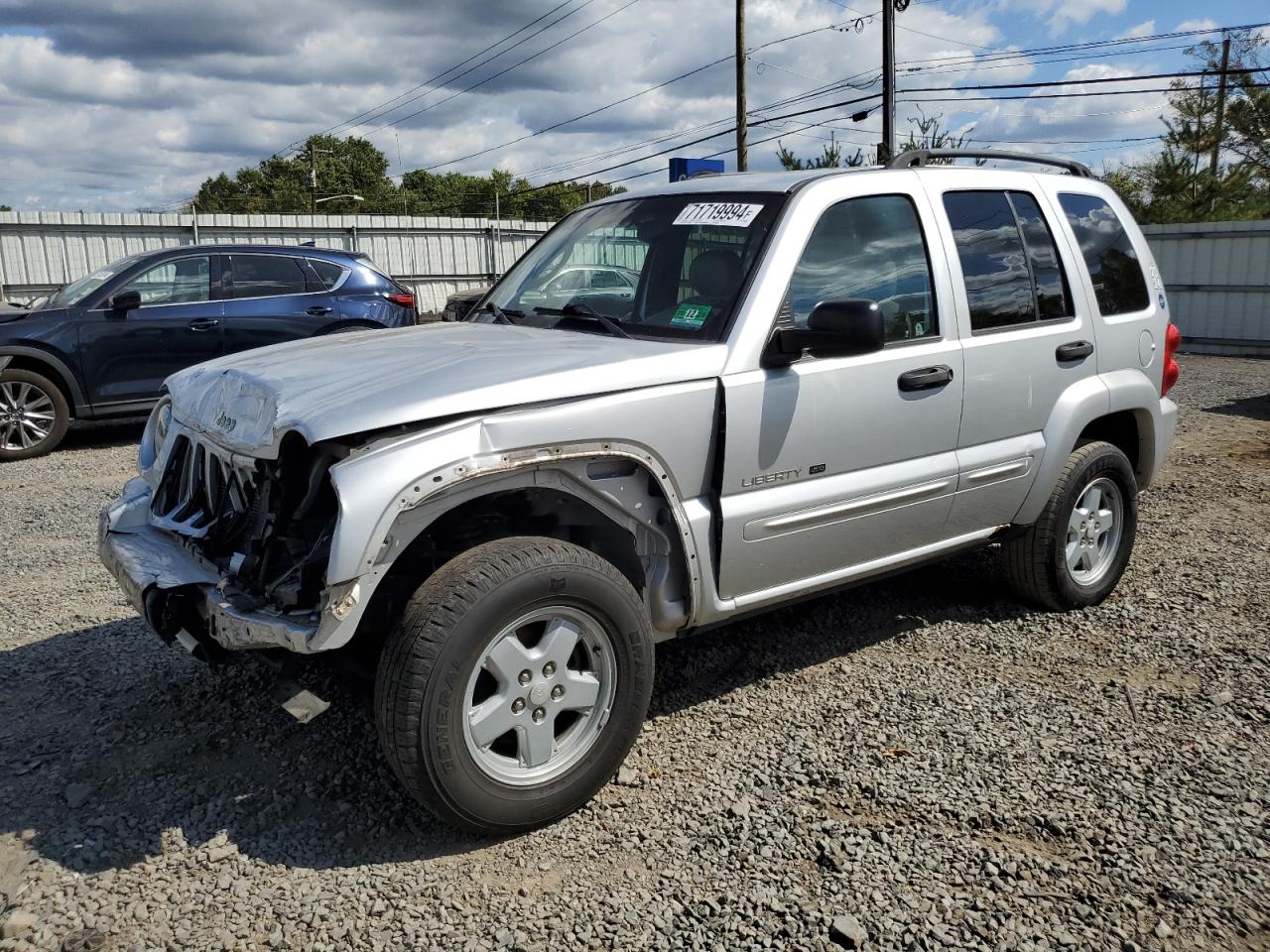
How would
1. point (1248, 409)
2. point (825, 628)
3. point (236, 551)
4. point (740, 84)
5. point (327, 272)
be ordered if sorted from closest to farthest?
point (236, 551), point (825, 628), point (327, 272), point (1248, 409), point (740, 84)

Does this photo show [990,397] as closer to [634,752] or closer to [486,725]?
[634,752]

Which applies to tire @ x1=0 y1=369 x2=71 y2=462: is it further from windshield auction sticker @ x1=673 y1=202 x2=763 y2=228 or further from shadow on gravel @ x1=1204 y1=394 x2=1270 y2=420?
shadow on gravel @ x1=1204 y1=394 x2=1270 y2=420

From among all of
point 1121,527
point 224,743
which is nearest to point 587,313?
point 224,743

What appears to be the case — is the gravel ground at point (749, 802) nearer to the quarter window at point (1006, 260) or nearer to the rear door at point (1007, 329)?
the rear door at point (1007, 329)

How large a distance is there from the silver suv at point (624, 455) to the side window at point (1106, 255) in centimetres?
3

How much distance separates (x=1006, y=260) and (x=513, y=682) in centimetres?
273

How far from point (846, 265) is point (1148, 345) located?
2.00m

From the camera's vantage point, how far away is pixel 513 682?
116 inches

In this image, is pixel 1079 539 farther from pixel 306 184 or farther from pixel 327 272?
pixel 306 184

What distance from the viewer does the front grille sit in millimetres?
3223

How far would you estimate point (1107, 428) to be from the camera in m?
4.95

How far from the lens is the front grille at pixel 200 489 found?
10.6 ft

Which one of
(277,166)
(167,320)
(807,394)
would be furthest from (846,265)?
(277,166)

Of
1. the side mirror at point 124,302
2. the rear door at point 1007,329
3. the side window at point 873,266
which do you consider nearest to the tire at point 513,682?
the side window at point 873,266
